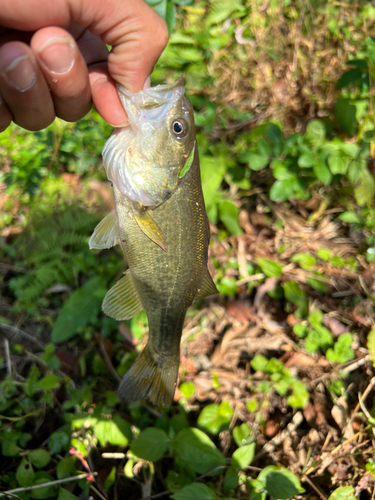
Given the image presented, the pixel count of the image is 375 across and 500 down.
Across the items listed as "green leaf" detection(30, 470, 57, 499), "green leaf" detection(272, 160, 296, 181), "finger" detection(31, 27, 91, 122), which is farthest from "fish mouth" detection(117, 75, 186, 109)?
"green leaf" detection(30, 470, 57, 499)

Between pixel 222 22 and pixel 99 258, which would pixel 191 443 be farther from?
pixel 222 22

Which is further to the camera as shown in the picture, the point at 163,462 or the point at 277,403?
the point at 277,403

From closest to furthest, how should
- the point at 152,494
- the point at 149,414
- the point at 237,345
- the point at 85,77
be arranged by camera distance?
1. the point at 85,77
2. the point at 152,494
3. the point at 149,414
4. the point at 237,345

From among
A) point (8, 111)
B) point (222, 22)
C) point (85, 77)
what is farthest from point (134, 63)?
point (222, 22)

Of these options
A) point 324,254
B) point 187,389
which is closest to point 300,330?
point 324,254

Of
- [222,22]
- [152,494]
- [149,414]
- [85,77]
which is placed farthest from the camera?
[222,22]

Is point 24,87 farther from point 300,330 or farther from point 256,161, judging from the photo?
point 300,330

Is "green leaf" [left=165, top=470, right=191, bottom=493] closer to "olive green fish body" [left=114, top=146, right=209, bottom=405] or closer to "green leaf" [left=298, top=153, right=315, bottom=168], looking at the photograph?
"olive green fish body" [left=114, top=146, right=209, bottom=405]
